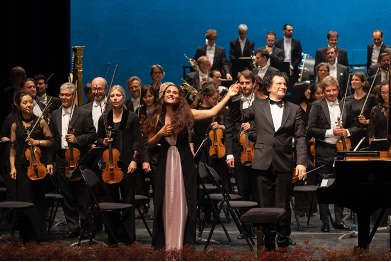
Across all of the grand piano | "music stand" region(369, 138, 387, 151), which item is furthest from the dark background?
the grand piano

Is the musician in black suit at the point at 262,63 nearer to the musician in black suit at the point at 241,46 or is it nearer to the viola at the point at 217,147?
the musician in black suit at the point at 241,46

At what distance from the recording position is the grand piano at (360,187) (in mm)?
6512

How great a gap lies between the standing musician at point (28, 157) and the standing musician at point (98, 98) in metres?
0.74

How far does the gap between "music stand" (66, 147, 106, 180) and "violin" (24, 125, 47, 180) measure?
0.26m

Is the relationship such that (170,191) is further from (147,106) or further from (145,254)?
(147,106)

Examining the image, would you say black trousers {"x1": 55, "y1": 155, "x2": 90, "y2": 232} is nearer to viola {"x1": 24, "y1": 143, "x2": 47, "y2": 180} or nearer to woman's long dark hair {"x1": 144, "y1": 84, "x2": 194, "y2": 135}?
viola {"x1": 24, "y1": 143, "x2": 47, "y2": 180}

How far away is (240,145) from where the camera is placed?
9.23m

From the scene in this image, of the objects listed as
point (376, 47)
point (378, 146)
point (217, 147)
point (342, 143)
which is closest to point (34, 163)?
point (217, 147)

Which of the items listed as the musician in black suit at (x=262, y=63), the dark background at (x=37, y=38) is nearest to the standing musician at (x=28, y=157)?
the musician in black suit at (x=262, y=63)

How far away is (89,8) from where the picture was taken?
1562cm

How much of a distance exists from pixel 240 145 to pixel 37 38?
5414mm

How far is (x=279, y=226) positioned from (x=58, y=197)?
2.44 m

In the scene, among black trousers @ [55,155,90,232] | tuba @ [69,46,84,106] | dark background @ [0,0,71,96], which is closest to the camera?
black trousers @ [55,155,90,232]

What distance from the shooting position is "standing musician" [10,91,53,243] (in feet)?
28.4
